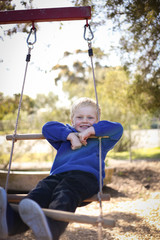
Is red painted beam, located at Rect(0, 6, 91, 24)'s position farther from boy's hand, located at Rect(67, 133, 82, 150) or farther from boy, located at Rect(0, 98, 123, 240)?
boy's hand, located at Rect(67, 133, 82, 150)

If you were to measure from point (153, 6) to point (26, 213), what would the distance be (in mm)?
3358

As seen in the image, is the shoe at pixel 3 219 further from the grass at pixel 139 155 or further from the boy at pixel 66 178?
the grass at pixel 139 155

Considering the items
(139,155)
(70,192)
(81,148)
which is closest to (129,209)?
(81,148)

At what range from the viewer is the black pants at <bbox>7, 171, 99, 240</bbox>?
5.19 feet

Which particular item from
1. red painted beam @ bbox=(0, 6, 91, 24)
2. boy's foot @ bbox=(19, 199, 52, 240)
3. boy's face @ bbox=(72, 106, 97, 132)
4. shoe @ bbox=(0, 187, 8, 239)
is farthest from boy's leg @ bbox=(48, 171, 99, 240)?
red painted beam @ bbox=(0, 6, 91, 24)

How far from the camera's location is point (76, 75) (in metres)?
25.0

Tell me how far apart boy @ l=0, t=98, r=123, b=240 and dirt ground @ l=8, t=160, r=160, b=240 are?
1.26 metres

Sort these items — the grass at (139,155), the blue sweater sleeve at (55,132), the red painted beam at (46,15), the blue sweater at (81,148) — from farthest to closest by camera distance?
the grass at (139,155) → the red painted beam at (46,15) → the blue sweater sleeve at (55,132) → the blue sweater at (81,148)

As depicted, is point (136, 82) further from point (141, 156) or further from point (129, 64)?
point (141, 156)

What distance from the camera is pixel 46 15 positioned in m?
2.67

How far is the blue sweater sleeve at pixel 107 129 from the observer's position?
206 cm

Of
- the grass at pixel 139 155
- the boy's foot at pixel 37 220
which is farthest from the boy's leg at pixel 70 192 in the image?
the grass at pixel 139 155

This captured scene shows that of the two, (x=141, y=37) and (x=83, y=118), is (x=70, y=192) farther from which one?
(x=141, y=37)

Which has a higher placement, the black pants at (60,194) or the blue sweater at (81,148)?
the blue sweater at (81,148)
